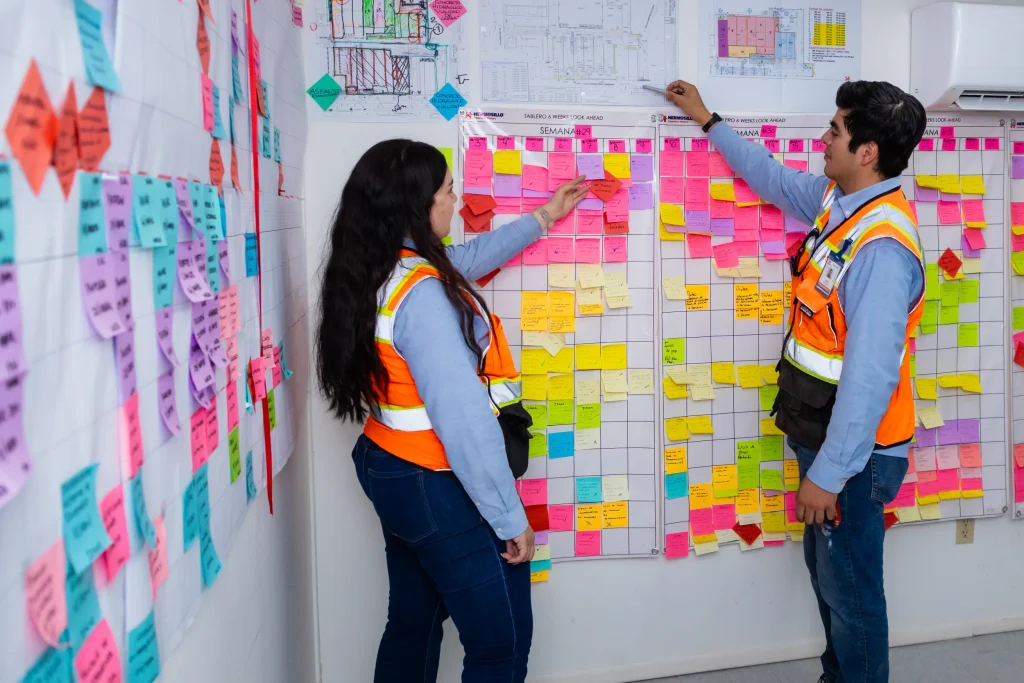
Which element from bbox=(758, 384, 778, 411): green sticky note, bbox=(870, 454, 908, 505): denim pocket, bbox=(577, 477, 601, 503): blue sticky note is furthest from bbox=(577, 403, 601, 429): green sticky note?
bbox=(870, 454, 908, 505): denim pocket

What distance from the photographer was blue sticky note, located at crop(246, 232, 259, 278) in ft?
4.44

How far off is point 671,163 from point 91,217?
181 centimetres

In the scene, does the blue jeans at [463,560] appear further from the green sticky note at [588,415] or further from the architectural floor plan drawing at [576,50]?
the architectural floor plan drawing at [576,50]

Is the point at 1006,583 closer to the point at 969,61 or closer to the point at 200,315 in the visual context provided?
the point at 969,61

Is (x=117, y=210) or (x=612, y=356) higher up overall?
(x=117, y=210)

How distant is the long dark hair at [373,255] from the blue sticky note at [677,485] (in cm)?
100

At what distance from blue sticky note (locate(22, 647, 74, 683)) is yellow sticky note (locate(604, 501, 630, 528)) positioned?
180 cm

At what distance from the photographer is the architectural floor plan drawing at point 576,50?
2.12m

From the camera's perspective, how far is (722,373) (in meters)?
2.32

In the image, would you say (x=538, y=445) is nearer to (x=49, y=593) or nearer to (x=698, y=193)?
(x=698, y=193)

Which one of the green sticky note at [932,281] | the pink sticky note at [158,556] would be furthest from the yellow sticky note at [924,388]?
the pink sticky note at [158,556]

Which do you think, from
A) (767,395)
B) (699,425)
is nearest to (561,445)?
(699,425)

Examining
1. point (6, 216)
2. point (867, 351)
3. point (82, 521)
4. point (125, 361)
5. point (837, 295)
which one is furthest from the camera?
point (837, 295)

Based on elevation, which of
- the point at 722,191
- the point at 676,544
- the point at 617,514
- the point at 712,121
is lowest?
the point at 676,544
